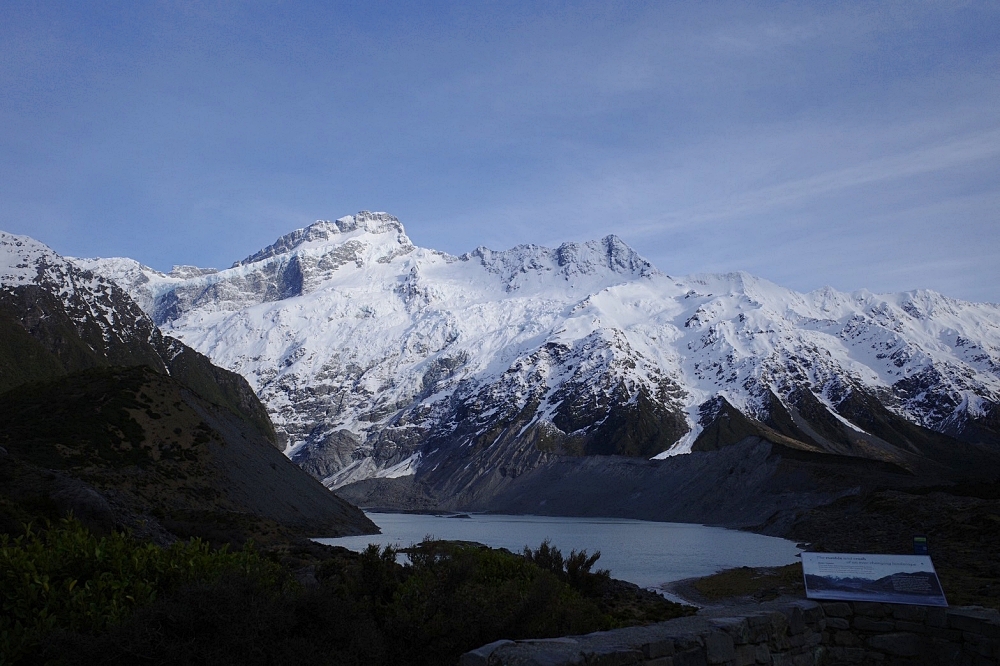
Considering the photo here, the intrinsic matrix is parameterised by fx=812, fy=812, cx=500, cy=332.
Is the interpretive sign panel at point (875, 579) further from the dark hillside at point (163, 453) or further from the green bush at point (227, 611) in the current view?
the dark hillside at point (163, 453)

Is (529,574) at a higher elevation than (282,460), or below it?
below

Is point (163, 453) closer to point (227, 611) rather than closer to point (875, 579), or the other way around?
point (227, 611)

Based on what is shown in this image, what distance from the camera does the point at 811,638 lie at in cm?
1579


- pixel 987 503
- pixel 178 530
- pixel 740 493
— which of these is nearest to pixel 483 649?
pixel 178 530

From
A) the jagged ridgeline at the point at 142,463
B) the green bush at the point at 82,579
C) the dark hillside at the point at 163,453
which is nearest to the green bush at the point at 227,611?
the green bush at the point at 82,579

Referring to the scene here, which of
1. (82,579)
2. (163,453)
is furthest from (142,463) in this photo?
(82,579)

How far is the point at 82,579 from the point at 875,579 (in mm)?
14937

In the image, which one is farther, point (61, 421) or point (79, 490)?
point (61, 421)

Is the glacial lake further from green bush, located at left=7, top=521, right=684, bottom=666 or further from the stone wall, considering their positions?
the stone wall

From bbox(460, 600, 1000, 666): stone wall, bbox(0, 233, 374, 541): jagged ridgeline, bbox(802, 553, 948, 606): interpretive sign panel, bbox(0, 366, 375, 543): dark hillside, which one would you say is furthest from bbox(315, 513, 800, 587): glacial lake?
bbox(460, 600, 1000, 666): stone wall

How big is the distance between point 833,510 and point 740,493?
48664 millimetres

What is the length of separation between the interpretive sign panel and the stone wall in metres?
0.35

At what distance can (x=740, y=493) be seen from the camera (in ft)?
502

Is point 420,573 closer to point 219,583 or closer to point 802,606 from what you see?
point 219,583
